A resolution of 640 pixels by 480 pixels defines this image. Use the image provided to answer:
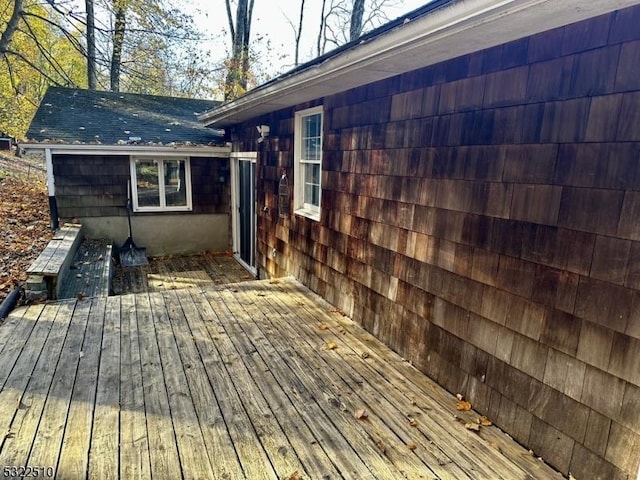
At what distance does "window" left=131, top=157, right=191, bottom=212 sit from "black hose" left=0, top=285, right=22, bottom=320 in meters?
3.77

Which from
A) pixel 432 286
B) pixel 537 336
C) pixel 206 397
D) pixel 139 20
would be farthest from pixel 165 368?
pixel 139 20

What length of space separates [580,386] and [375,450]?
3.56 feet

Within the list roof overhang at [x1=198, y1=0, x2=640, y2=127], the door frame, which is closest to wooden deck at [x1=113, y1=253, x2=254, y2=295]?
the door frame

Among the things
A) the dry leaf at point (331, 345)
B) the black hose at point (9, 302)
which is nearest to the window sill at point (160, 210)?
the black hose at point (9, 302)

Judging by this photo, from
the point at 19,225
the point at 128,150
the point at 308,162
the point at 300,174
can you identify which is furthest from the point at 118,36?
the point at 308,162

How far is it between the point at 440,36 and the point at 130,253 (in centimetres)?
702

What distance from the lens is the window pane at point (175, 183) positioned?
7941 millimetres

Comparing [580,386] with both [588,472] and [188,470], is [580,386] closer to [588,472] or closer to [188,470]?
[588,472]

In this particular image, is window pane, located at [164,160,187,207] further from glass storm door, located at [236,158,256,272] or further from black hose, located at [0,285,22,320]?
black hose, located at [0,285,22,320]

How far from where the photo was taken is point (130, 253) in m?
7.52

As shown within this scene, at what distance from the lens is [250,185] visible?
6.94m

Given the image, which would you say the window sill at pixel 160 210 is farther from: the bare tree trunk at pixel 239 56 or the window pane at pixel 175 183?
the bare tree trunk at pixel 239 56

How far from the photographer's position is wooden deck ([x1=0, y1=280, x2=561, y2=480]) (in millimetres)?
2029

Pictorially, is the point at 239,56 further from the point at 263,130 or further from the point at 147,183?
the point at 263,130
